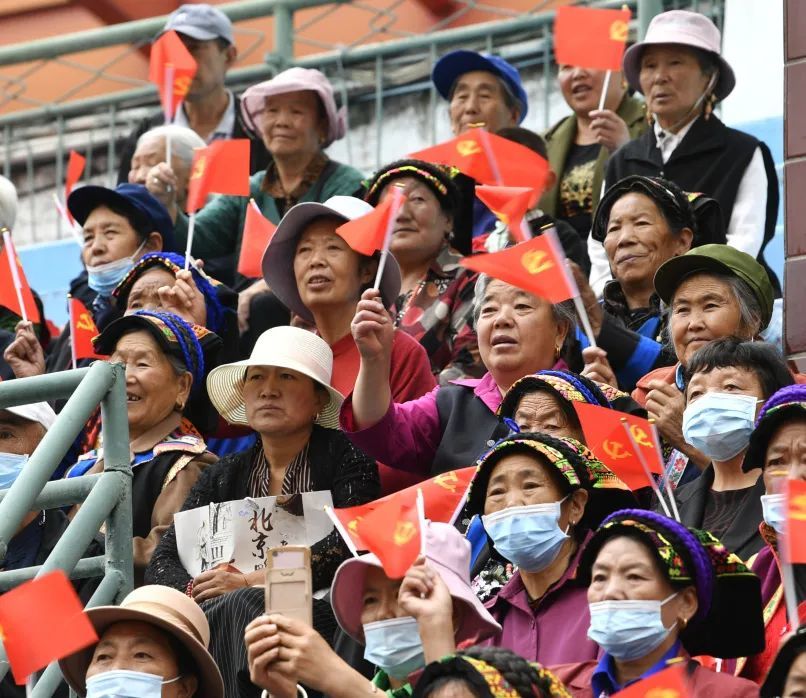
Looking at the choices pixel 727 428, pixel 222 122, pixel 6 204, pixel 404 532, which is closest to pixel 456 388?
pixel 727 428

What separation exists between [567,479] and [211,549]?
1510mm

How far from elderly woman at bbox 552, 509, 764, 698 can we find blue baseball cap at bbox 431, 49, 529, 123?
4.91 m


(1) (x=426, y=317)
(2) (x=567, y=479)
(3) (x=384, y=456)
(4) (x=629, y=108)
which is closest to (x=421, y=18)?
(4) (x=629, y=108)

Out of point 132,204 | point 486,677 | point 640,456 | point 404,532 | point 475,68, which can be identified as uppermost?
point 475,68

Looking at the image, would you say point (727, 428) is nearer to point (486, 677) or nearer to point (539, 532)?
point (539, 532)

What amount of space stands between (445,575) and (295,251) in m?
2.94

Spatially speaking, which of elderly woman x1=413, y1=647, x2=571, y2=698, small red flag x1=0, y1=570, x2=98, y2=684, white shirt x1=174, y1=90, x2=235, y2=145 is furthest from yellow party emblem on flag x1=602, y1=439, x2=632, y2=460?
white shirt x1=174, y1=90, x2=235, y2=145

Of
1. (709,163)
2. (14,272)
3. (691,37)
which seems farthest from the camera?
(14,272)

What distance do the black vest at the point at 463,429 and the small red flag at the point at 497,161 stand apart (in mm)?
1551

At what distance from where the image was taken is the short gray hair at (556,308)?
8.65m

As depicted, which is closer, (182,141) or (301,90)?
(301,90)

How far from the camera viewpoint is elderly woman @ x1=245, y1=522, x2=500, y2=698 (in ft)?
20.5

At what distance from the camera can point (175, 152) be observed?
11.4 m

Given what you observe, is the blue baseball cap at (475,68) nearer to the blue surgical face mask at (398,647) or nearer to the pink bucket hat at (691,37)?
the pink bucket hat at (691,37)
